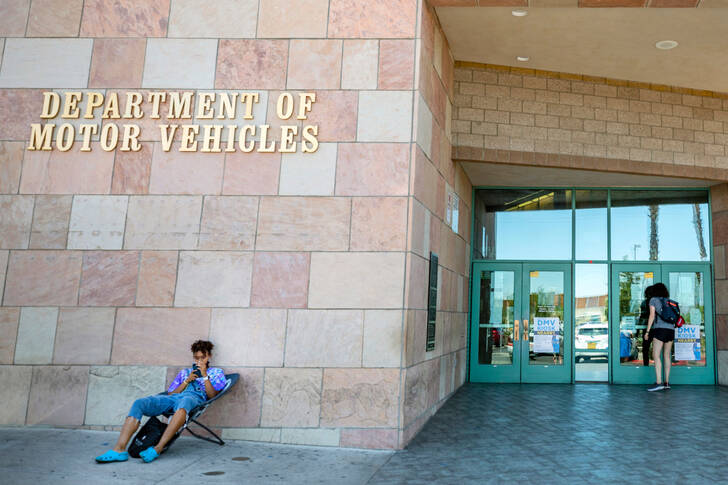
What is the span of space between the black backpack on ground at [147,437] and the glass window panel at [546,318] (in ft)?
24.1

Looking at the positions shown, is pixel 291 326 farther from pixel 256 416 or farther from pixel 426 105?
pixel 426 105

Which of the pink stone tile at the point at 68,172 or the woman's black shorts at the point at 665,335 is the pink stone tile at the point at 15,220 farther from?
the woman's black shorts at the point at 665,335

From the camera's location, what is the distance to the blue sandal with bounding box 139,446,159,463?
471 centimetres

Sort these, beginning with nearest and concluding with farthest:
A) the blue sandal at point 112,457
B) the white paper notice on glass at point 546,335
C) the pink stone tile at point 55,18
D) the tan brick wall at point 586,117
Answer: the blue sandal at point 112,457 → the pink stone tile at point 55,18 → the tan brick wall at point 586,117 → the white paper notice on glass at point 546,335

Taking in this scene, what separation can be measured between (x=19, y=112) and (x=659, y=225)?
10.7m

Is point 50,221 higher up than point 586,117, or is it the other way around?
point 586,117

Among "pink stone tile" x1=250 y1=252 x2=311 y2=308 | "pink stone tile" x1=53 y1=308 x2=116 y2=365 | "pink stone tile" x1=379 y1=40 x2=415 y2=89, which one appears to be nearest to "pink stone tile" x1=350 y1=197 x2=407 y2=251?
"pink stone tile" x1=250 y1=252 x2=311 y2=308

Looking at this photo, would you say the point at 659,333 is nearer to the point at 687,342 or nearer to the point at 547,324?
the point at 687,342

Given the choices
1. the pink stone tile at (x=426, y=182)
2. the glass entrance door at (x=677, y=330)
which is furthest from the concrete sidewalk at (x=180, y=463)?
the glass entrance door at (x=677, y=330)

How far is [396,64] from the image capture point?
238 inches

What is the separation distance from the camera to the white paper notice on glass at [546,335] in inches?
408

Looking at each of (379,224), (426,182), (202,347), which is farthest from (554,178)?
(202,347)

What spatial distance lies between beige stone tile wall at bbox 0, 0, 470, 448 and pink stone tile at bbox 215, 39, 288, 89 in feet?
0.07

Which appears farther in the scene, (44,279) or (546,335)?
(546,335)
